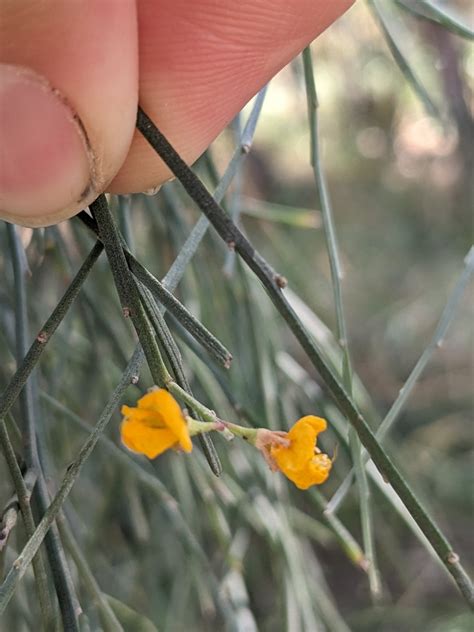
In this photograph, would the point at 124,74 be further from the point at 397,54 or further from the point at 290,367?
the point at 290,367

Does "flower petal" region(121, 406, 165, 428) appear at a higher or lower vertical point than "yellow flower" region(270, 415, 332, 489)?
higher

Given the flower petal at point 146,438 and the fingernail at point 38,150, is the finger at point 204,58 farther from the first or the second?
the flower petal at point 146,438

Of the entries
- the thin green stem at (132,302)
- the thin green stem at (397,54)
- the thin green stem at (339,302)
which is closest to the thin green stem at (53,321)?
the thin green stem at (132,302)

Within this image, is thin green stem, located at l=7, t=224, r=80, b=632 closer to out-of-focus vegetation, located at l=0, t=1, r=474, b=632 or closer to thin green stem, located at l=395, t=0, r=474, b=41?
out-of-focus vegetation, located at l=0, t=1, r=474, b=632

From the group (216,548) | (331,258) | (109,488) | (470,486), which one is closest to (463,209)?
(470,486)

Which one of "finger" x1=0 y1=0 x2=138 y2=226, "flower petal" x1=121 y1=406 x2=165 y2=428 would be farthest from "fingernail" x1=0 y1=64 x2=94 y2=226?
"flower petal" x1=121 y1=406 x2=165 y2=428

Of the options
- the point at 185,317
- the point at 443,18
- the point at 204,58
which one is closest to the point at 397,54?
the point at 443,18
